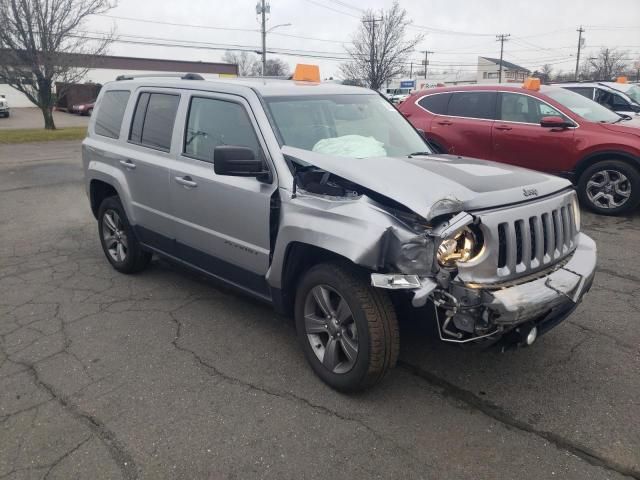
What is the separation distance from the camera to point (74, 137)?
792 inches

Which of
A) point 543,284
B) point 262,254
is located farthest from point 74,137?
point 543,284

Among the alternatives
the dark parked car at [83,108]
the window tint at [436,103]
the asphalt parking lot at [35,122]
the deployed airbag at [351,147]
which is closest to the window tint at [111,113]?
the deployed airbag at [351,147]

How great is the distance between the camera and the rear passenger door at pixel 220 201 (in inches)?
136

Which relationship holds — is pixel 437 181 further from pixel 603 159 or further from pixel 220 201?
pixel 603 159

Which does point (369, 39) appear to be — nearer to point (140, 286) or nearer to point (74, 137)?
point (74, 137)

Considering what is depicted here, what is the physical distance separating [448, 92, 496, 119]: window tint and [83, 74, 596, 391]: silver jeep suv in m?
4.29

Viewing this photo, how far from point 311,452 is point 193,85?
2.90 m

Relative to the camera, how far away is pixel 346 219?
2.85 meters

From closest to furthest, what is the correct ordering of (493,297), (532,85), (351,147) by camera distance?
(493,297) → (351,147) → (532,85)

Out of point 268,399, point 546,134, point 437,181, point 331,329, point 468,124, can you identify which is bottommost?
point 268,399

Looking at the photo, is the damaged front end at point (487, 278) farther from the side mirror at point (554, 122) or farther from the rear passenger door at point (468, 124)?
the rear passenger door at point (468, 124)

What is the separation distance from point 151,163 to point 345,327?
2.32 m

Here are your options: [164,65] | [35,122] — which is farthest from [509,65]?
[35,122]

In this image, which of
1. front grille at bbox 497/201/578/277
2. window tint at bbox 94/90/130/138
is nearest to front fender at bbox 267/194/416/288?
front grille at bbox 497/201/578/277
